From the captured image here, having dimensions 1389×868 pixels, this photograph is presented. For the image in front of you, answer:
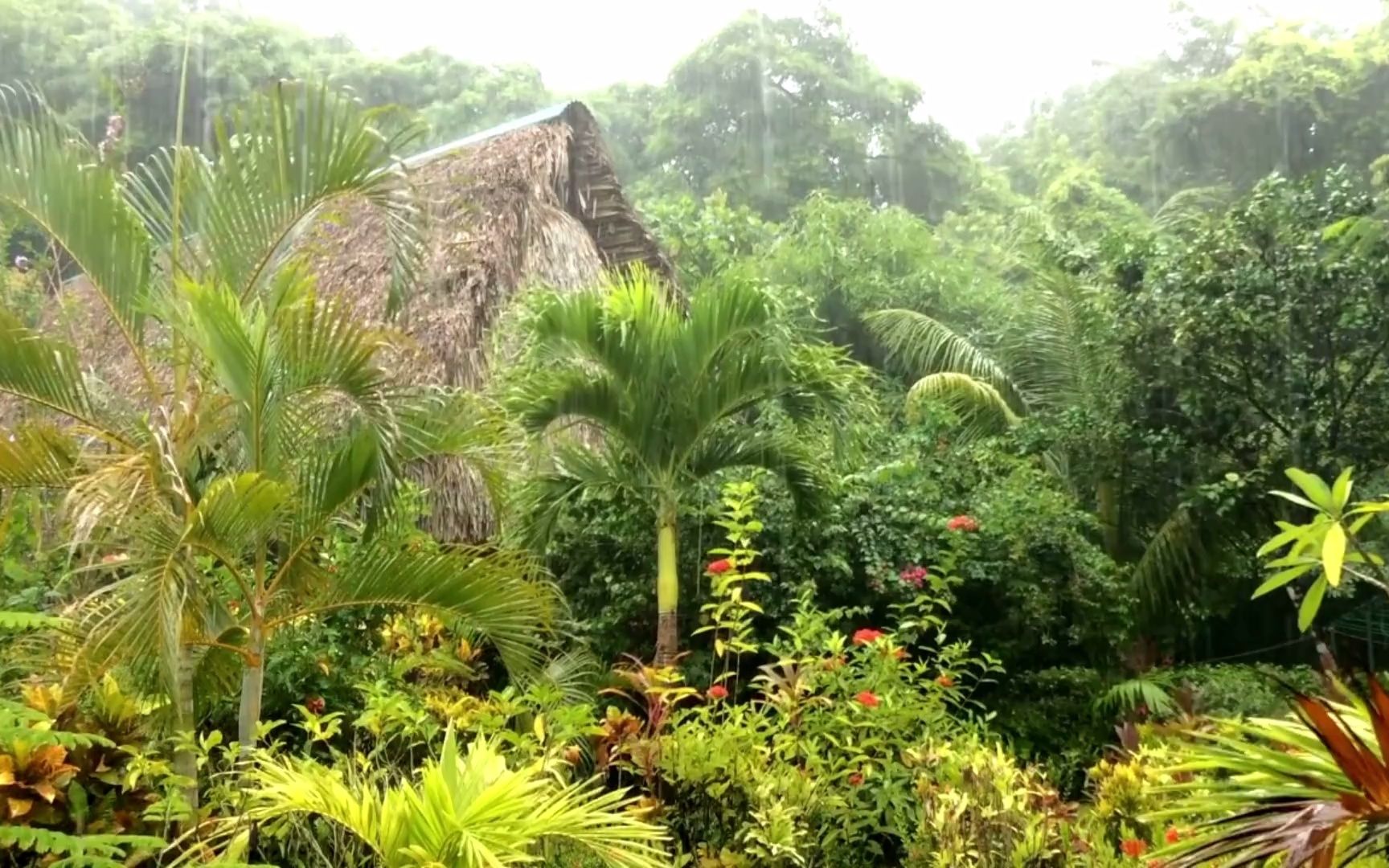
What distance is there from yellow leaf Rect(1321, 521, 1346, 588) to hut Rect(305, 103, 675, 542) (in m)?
4.48

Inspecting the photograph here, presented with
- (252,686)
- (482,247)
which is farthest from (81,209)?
(482,247)

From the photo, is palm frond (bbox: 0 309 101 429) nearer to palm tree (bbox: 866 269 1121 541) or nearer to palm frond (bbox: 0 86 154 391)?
palm frond (bbox: 0 86 154 391)

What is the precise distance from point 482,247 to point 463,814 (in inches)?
210

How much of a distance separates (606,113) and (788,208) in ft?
11.1

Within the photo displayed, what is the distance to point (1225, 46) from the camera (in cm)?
1850

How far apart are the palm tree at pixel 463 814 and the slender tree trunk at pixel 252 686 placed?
1.96 feet

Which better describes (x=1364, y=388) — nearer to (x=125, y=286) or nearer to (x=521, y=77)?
(x=125, y=286)

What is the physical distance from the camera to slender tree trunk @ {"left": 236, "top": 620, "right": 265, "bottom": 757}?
10.7 feet

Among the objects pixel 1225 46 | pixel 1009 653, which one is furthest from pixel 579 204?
pixel 1225 46

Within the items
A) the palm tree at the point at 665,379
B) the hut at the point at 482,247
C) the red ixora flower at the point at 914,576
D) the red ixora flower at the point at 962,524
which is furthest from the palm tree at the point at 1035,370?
the palm tree at the point at 665,379

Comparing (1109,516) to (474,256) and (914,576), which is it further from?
(474,256)

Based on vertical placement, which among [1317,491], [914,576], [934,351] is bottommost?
[914,576]

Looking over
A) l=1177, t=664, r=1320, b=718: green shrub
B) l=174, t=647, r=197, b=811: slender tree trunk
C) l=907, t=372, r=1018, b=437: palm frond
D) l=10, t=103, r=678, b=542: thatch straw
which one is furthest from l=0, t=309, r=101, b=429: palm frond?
l=907, t=372, r=1018, b=437: palm frond

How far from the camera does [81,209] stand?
3486 millimetres
